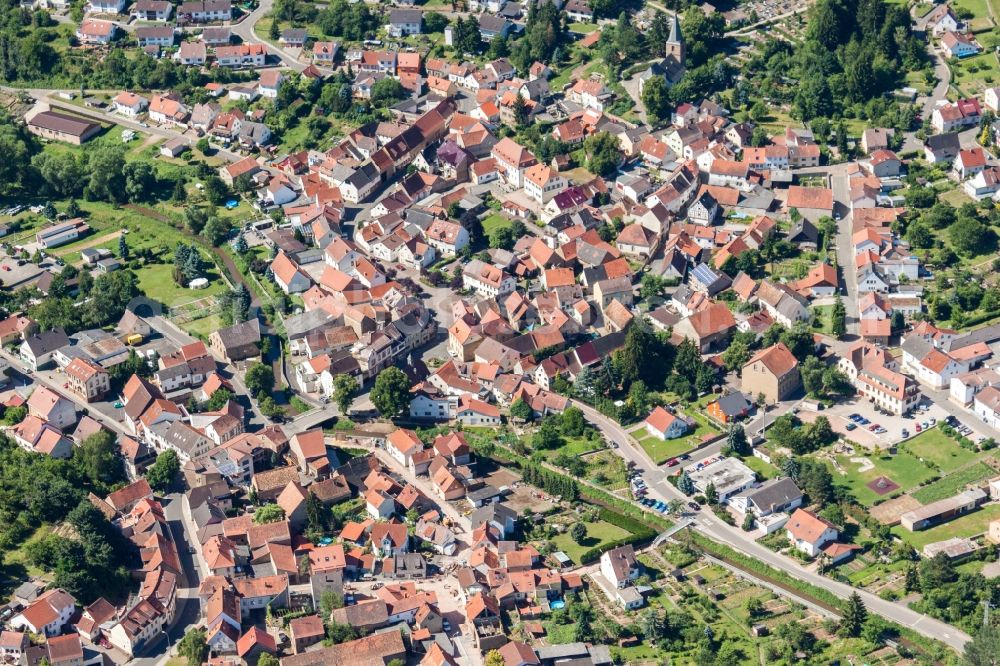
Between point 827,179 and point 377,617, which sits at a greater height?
point 827,179

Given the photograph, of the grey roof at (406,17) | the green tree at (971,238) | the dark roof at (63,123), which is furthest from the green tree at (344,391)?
the grey roof at (406,17)

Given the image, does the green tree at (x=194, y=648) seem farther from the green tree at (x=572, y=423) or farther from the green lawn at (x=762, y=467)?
the green lawn at (x=762, y=467)

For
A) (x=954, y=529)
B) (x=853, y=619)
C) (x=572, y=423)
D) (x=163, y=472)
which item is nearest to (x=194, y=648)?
(x=163, y=472)

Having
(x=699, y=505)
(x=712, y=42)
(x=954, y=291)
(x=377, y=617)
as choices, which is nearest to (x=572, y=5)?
(x=712, y=42)

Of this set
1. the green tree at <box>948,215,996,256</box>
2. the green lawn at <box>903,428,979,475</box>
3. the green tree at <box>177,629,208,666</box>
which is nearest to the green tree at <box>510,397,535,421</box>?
the green lawn at <box>903,428,979,475</box>

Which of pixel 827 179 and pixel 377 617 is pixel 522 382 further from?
pixel 827 179

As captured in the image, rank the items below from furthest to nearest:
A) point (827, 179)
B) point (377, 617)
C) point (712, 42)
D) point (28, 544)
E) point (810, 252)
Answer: point (712, 42) → point (827, 179) → point (810, 252) → point (28, 544) → point (377, 617)
